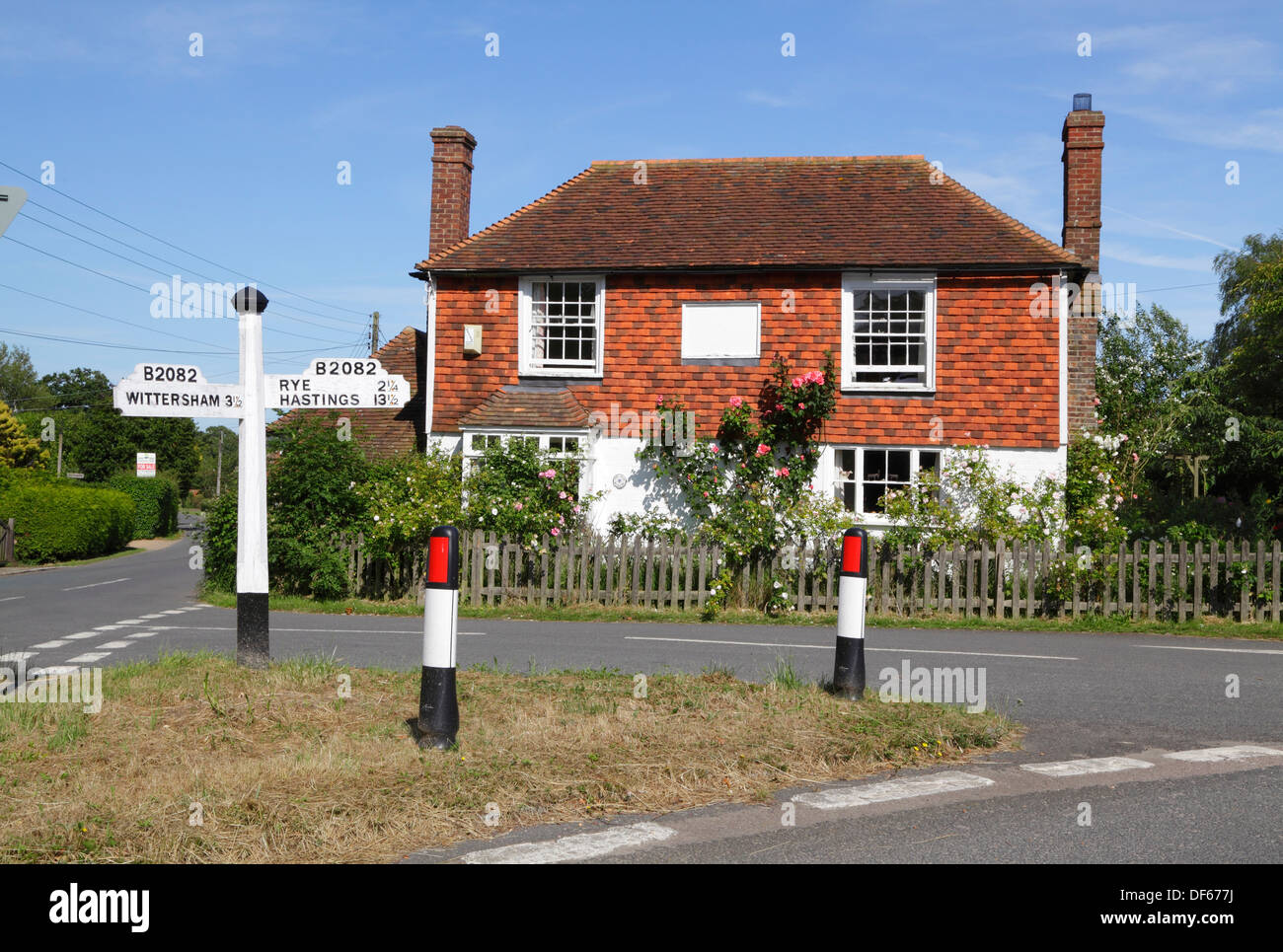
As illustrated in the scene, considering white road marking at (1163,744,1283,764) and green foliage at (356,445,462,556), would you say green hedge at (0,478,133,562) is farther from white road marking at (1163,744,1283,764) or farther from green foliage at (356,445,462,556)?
white road marking at (1163,744,1283,764)

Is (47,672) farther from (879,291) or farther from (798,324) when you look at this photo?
(879,291)

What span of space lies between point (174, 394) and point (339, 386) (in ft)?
3.65

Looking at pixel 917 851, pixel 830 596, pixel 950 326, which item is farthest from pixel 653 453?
pixel 917 851

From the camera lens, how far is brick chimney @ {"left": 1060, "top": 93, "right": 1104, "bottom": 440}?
18984 millimetres

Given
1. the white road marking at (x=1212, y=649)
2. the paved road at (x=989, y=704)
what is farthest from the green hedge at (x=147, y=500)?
the white road marking at (x=1212, y=649)

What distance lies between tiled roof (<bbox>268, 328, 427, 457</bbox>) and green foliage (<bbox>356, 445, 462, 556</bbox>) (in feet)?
10.7

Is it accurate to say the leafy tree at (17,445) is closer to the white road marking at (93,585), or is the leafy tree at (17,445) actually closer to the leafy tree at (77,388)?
the leafy tree at (77,388)

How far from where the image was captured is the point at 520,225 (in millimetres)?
21391

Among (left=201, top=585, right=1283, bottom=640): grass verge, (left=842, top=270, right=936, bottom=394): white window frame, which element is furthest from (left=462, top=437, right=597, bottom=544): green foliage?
(left=842, top=270, right=936, bottom=394): white window frame

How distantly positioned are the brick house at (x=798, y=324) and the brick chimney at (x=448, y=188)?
140cm

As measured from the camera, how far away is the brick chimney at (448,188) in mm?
22359
